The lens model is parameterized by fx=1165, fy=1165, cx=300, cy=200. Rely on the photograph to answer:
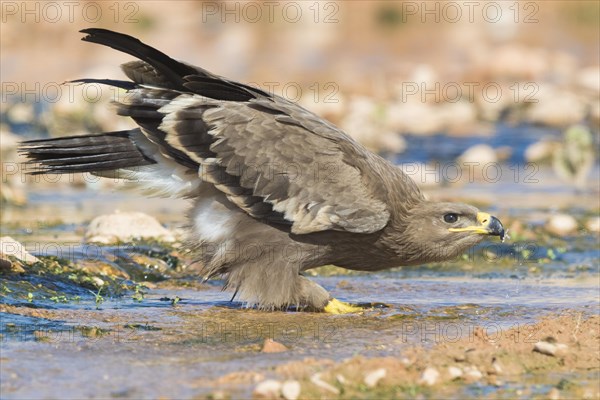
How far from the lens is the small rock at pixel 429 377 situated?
5426mm

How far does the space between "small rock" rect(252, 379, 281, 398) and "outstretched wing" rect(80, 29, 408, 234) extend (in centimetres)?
226

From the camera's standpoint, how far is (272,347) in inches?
238

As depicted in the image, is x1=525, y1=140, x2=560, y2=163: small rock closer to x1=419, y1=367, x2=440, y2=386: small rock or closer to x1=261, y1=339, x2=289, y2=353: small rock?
x1=261, y1=339, x2=289, y2=353: small rock

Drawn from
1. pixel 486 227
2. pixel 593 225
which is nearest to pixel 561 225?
pixel 593 225

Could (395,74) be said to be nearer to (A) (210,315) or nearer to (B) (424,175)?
(B) (424,175)

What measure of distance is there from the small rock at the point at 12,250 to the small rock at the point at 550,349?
369cm

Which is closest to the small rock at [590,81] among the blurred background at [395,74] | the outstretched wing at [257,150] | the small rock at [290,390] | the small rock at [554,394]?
the blurred background at [395,74]

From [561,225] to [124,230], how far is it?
163 inches

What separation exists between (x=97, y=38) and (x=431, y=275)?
3321 millimetres

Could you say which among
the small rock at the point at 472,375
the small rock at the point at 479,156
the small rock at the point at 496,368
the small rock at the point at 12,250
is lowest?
the small rock at the point at 472,375

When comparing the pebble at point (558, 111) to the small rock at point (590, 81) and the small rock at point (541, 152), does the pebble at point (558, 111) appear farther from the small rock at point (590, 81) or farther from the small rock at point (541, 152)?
the small rock at point (541, 152)

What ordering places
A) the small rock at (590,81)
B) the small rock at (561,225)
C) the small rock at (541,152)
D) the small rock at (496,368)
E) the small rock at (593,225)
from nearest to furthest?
the small rock at (496,368), the small rock at (561,225), the small rock at (593,225), the small rock at (541,152), the small rock at (590,81)

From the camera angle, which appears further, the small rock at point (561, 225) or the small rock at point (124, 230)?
the small rock at point (561, 225)

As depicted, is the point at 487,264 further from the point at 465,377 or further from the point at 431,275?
the point at 465,377
